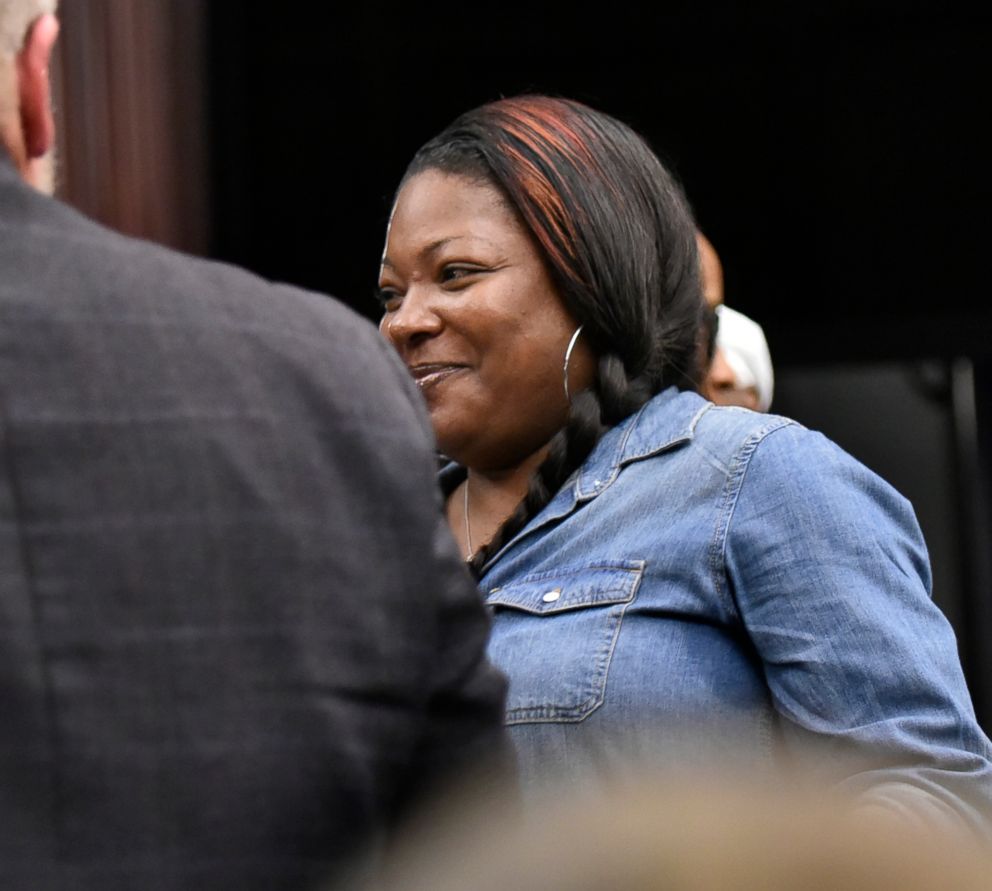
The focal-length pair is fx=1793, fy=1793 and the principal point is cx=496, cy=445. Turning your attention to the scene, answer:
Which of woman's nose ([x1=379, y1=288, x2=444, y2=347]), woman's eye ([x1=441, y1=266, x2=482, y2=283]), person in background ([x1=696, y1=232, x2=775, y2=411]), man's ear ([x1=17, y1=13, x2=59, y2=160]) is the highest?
man's ear ([x1=17, y1=13, x2=59, y2=160])

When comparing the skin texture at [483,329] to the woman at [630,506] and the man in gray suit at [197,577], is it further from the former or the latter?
the man in gray suit at [197,577]

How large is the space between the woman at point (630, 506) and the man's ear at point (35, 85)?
0.71 meters

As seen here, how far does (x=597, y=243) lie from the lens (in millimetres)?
2084

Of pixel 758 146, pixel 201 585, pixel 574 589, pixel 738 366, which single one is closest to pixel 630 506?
pixel 574 589

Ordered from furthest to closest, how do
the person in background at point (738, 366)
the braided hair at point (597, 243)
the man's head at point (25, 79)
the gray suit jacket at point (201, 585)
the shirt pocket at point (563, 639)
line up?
1. the person in background at point (738, 366)
2. the braided hair at point (597, 243)
3. the shirt pocket at point (563, 639)
4. the man's head at point (25, 79)
5. the gray suit jacket at point (201, 585)

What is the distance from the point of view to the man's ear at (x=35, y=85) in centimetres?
126

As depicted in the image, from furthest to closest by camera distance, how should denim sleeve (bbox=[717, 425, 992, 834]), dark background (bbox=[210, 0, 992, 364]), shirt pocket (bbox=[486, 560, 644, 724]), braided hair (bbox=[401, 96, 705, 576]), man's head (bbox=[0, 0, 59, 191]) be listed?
dark background (bbox=[210, 0, 992, 364]) → braided hair (bbox=[401, 96, 705, 576]) → shirt pocket (bbox=[486, 560, 644, 724]) → denim sleeve (bbox=[717, 425, 992, 834]) → man's head (bbox=[0, 0, 59, 191])

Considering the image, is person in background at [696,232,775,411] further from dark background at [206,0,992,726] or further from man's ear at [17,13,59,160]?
man's ear at [17,13,59,160]

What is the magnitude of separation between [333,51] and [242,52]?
24cm

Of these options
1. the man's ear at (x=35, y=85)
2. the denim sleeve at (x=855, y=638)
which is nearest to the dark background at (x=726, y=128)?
the denim sleeve at (x=855, y=638)

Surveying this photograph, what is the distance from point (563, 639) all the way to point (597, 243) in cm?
49

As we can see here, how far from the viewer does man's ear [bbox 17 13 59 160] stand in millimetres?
1264

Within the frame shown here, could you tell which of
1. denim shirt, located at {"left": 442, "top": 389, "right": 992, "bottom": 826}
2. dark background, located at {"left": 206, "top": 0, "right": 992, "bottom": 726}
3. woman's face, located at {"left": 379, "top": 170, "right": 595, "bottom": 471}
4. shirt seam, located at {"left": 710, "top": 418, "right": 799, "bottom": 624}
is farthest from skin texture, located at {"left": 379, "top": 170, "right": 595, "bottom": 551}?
dark background, located at {"left": 206, "top": 0, "right": 992, "bottom": 726}

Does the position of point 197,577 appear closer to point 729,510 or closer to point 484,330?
point 729,510
